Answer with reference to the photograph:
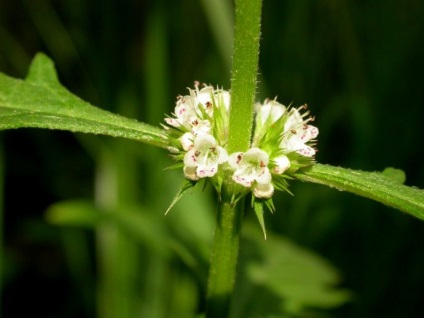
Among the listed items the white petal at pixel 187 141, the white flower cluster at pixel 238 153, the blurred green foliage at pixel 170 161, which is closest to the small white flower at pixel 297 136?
the white flower cluster at pixel 238 153

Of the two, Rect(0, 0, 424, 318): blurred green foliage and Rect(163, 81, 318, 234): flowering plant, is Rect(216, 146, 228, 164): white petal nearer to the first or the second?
Rect(163, 81, 318, 234): flowering plant

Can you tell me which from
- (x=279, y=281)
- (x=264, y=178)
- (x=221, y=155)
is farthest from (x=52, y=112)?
(x=279, y=281)

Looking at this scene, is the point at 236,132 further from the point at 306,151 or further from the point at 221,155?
the point at 306,151

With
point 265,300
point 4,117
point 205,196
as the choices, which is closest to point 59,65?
point 205,196

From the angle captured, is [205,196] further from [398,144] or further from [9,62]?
[9,62]

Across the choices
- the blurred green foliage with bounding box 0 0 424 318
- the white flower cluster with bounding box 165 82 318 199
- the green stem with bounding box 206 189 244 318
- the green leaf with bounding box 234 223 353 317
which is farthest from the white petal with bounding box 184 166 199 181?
the blurred green foliage with bounding box 0 0 424 318

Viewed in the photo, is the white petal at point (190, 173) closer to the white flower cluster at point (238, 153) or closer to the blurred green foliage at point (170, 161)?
the white flower cluster at point (238, 153)
